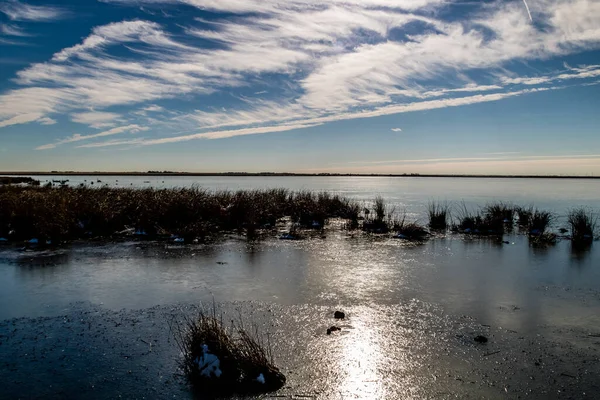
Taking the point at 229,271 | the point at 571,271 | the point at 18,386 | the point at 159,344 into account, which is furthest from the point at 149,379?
the point at 571,271

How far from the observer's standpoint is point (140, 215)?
64.7 ft

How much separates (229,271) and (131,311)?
378cm

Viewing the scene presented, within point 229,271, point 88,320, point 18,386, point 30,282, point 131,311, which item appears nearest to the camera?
point 18,386

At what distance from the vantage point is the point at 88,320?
7.75 metres

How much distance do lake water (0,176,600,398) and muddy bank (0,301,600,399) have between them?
0.20 feet

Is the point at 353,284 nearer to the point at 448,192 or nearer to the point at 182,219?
the point at 182,219

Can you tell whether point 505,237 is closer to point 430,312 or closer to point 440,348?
point 430,312

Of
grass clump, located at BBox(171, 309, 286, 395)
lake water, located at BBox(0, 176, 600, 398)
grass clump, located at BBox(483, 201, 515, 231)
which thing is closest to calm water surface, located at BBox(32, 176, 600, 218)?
grass clump, located at BBox(483, 201, 515, 231)

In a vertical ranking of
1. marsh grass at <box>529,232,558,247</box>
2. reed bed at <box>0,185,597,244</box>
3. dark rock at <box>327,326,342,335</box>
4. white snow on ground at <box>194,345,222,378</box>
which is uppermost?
reed bed at <box>0,185,597,244</box>

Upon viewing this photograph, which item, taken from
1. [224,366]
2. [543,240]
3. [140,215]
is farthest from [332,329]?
[140,215]

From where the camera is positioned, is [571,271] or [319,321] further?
[571,271]

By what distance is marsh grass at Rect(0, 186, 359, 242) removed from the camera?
17.6 meters

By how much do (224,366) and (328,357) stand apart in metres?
1.54

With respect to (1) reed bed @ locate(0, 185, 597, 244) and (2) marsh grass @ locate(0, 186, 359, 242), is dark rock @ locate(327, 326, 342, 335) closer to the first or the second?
(1) reed bed @ locate(0, 185, 597, 244)
